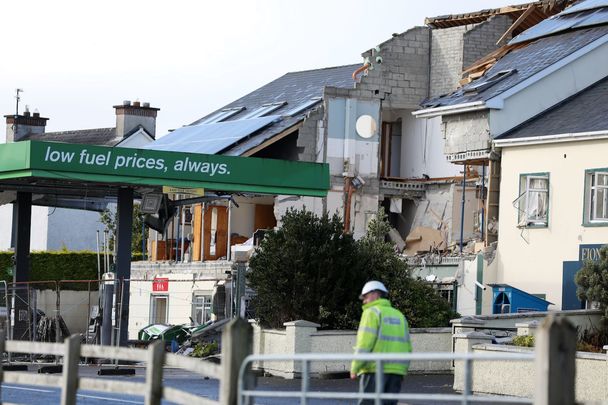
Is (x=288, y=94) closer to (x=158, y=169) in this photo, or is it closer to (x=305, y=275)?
(x=158, y=169)

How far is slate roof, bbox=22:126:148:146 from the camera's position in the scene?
220 ft

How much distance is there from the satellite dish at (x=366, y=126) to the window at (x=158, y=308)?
9.11 metres

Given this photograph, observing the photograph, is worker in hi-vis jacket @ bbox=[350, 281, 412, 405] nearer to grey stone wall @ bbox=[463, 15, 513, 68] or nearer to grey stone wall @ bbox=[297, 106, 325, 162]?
grey stone wall @ bbox=[297, 106, 325, 162]

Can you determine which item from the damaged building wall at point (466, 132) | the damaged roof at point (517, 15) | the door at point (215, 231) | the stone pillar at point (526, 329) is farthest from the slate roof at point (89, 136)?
the stone pillar at point (526, 329)

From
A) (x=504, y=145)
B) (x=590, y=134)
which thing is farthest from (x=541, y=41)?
(x=590, y=134)

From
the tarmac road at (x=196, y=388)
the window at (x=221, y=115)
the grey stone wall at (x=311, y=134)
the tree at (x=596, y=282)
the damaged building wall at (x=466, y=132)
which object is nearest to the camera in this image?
the tarmac road at (x=196, y=388)

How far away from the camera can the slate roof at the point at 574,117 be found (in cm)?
3504

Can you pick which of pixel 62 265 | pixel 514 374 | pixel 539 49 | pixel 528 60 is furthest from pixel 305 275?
pixel 62 265

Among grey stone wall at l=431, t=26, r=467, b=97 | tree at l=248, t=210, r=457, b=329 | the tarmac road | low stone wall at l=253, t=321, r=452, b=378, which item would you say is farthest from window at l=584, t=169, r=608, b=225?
grey stone wall at l=431, t=26, r=467, b=97

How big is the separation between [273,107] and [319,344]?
24.3 metres

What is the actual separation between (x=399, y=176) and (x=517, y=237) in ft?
45.6

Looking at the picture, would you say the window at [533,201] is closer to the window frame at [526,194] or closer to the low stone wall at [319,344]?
the window frame at [526,194]

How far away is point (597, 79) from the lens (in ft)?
128

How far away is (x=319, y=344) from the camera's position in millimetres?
28516
